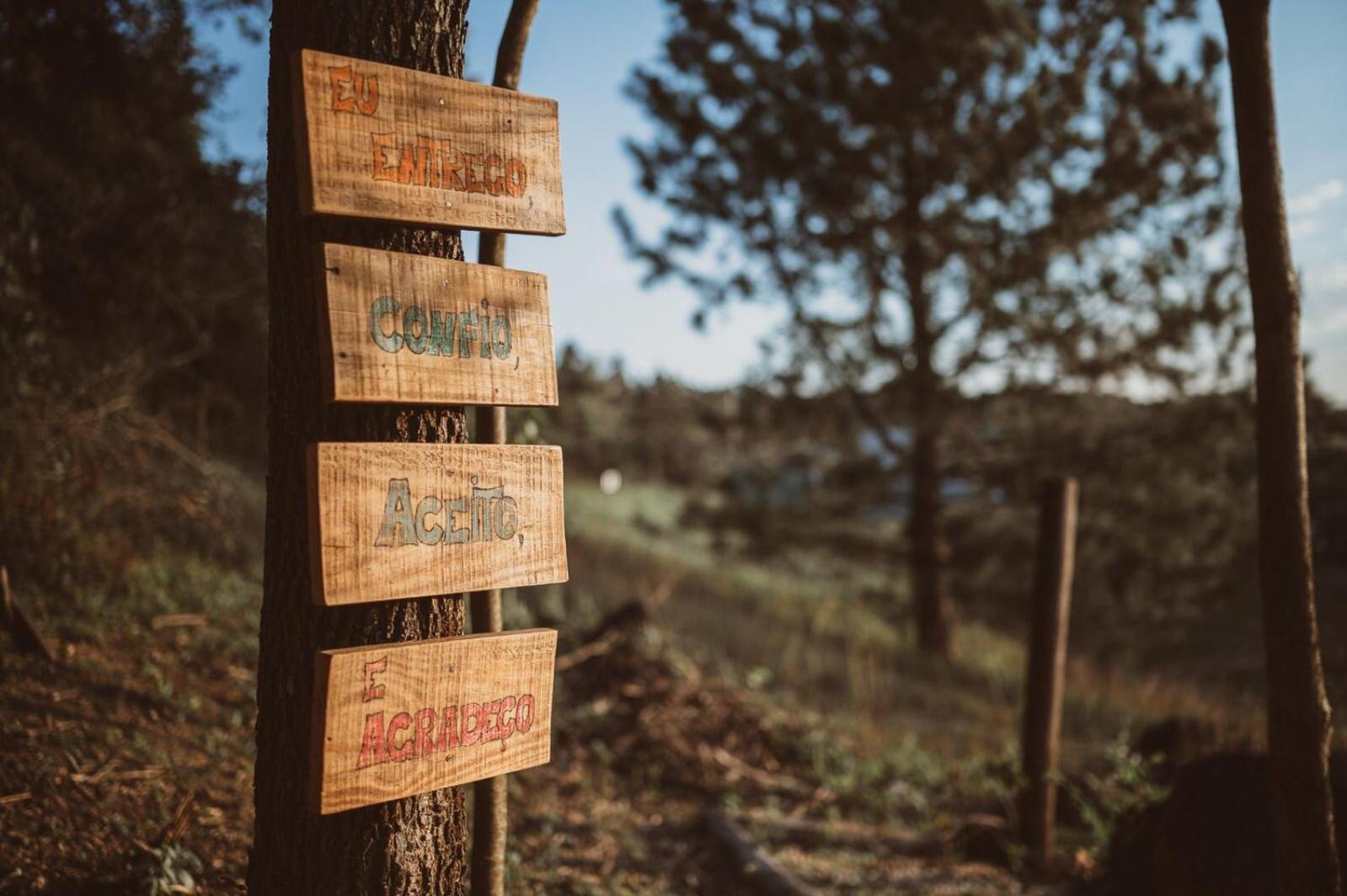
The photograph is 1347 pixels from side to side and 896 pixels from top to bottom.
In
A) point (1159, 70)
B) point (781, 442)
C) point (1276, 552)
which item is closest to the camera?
point (1276, 552)

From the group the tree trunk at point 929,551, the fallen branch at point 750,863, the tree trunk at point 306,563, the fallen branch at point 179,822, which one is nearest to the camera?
the tree trunk at point 306,563

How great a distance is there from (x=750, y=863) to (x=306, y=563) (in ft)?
8.89

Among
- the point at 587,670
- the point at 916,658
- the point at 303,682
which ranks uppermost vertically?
the point at 303,682

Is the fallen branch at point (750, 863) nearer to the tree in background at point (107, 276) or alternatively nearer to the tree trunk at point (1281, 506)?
the tree trunk at point (1281, 506)

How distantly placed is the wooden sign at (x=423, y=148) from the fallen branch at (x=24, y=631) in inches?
104

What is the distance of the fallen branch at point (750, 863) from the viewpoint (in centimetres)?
384

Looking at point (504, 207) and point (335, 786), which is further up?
point (504, 207)

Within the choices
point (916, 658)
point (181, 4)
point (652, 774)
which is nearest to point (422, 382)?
point (652, 774)

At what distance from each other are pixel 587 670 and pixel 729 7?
6420 mm

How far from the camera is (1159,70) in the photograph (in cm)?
823

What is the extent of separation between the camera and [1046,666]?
4664 mm

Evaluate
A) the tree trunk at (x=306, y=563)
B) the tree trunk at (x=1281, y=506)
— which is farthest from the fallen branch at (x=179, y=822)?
the tree trunk at (x=1281, y=506)

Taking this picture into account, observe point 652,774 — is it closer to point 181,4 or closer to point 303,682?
point 303,682

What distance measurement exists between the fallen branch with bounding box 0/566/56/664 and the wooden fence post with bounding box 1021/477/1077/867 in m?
4.30
